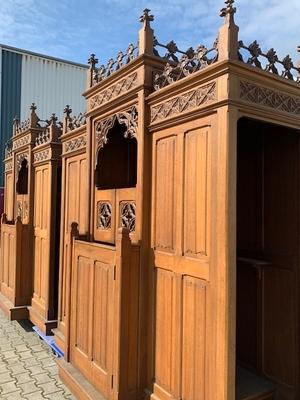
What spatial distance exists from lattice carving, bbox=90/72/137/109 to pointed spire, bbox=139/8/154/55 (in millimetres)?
196

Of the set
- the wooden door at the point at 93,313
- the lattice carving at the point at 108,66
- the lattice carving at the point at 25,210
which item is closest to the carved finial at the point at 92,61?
the lattice carving at the point at 108,66

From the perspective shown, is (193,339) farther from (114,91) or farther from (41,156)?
(41,156)

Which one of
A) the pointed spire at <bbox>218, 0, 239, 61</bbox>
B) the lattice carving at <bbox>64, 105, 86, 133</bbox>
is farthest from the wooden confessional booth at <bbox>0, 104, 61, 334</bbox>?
the pointed spire at <bbox>218, 0, 239, 61</bbox>

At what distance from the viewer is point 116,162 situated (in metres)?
3.71

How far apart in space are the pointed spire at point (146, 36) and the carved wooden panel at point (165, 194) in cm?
71

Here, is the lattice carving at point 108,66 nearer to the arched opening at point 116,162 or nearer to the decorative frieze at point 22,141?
the arched opening at point 116,162

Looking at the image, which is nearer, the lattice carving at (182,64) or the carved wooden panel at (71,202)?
the lattice carving at (182,64)

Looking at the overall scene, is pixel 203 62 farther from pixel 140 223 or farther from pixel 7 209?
pixel 7 209

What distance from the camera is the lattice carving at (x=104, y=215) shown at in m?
3.29

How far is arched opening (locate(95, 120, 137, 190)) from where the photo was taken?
358cm

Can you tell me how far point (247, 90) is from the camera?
2.24m

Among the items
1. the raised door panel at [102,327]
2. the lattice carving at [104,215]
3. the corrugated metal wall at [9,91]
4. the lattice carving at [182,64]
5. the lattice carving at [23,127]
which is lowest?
the raised door panel at [102,327]

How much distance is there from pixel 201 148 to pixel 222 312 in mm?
993

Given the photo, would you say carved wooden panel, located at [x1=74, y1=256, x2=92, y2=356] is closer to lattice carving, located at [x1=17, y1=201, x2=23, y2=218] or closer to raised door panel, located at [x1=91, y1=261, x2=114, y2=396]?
raised door panel, located at [x1=91, y1=261, x2=114, y2=396]
